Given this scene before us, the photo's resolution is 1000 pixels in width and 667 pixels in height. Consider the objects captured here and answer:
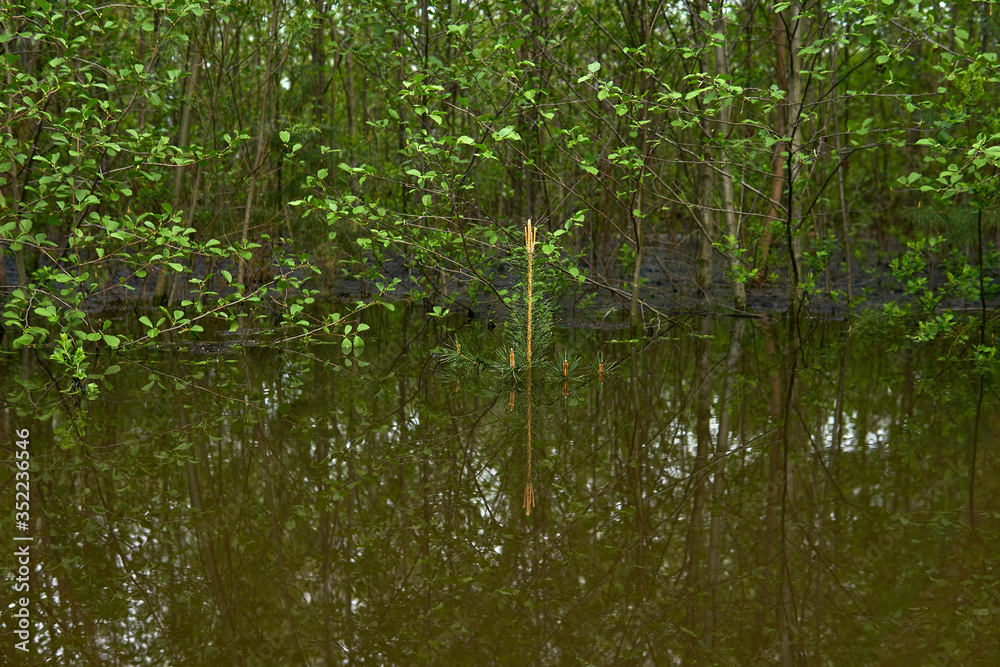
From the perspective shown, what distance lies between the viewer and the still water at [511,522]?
8.86 ft

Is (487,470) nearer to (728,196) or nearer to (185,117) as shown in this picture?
(185,117)

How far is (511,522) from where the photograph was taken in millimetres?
3691

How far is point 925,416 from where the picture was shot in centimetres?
546

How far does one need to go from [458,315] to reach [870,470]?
780 cm

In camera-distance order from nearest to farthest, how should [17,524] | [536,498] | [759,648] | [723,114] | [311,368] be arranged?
[759,648]
[17,524]
[536,498]
[311,368]
[723,114]

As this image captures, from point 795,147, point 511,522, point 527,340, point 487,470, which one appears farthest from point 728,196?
point 511,522

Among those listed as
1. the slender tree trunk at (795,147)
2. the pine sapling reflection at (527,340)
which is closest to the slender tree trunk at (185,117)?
the pine sapling reflection at (527,340)

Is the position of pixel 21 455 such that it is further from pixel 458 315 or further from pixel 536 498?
pixel 458 315

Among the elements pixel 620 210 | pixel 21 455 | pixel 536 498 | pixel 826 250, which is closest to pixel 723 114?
pixel 826 250

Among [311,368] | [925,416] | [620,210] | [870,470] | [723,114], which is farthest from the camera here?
[620,210]

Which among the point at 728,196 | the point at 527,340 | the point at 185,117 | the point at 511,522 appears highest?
the point at 185,117

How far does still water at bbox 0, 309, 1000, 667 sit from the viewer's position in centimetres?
270

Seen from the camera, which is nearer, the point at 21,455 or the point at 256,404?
the point at 21,455

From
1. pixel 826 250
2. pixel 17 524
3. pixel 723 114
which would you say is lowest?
pixel 17 524
